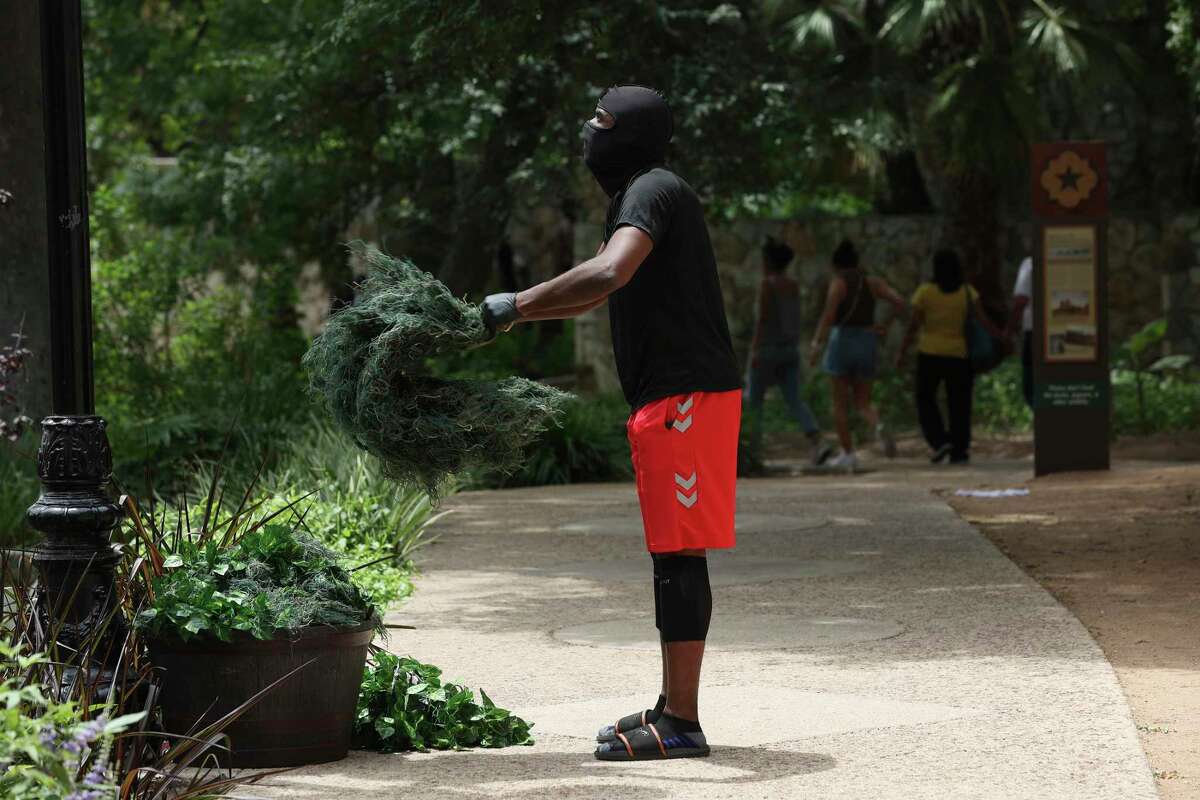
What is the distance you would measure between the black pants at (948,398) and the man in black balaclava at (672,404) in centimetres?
977

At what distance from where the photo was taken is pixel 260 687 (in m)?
4.84

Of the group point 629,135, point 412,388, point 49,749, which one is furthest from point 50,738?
point 629,135

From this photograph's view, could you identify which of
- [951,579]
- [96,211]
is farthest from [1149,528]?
[96,211]

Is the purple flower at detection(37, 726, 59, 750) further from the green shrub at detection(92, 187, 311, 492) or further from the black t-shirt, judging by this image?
the green shrub at detection(92, 187, 311, 492)

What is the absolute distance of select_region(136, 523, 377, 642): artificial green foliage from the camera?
479 centimetres

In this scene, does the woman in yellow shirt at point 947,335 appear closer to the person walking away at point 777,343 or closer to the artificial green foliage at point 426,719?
the person walking away at point 777,343

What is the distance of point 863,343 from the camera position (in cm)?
1442

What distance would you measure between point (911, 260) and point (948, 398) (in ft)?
24.6

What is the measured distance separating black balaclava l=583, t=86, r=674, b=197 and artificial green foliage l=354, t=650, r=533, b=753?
5.18ft

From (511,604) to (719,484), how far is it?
3.08 metres

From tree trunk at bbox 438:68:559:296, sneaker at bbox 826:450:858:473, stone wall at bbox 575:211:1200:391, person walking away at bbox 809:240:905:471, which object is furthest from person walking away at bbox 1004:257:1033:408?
stone wall at bbox 575:211:1200:391

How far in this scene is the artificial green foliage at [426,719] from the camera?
5.17 m

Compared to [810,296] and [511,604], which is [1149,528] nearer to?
[511,604]

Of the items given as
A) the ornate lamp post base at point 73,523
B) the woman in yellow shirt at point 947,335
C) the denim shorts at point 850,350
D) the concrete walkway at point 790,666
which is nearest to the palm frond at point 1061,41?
the woman in yellow shirt at point 947,335
